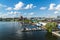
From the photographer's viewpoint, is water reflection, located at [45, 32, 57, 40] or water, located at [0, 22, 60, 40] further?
water reflection, located at [45, 32, 57, 40]

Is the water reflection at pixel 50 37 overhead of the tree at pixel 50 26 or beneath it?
beneath

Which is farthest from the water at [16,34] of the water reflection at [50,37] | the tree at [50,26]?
the tree at [50,26]

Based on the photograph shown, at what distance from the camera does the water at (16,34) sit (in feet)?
10.9

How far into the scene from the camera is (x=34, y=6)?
3.44 metres

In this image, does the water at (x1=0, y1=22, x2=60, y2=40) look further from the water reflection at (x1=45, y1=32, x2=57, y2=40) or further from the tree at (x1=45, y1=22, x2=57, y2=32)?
the tree at (x1=45, y1=22, x2=57, y2=32)

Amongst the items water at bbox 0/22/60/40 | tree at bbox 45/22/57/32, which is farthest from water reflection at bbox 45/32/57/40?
tree at bbox 45/22/57/32

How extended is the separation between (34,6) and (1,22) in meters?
0.95

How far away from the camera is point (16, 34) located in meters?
3.42

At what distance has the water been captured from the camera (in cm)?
333

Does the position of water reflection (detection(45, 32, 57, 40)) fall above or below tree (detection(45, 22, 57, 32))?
below

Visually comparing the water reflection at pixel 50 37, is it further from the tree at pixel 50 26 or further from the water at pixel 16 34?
the tree at pixel 50 26

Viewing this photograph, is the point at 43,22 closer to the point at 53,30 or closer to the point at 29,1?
the point at 53,30

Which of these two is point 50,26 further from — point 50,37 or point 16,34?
point 16,34

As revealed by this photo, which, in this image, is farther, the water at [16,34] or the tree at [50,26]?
the tree at [50,26]
